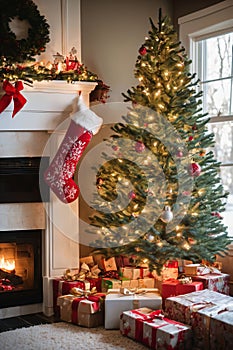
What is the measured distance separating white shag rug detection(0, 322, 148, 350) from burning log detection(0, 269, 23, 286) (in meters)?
0.56

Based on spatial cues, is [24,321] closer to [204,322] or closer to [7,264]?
[7,264]

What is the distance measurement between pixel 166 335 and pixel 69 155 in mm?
1631

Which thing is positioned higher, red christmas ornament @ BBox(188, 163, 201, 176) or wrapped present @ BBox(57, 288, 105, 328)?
red christmas ornament @ BBox(188, 163, 201, 176)

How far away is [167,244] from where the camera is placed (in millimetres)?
3998

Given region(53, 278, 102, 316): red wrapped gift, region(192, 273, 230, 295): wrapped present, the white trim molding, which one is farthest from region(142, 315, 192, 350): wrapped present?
the white trim molding

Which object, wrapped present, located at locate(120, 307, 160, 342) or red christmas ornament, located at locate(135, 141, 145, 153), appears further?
red christmas ornament, located at locate(135, 141, 145, 153)

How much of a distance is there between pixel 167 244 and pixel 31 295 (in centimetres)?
123

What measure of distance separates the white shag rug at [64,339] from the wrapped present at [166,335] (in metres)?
0.11

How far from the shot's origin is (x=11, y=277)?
14.1 ft

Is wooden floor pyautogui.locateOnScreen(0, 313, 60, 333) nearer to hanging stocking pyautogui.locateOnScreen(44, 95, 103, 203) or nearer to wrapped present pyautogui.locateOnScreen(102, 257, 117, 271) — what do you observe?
wrapped present pyautogui.locateOnScreen(102, 257, 117, 271)

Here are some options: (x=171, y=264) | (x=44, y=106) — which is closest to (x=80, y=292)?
(x=171, y=264)

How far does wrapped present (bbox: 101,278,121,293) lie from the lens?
13.6 ft

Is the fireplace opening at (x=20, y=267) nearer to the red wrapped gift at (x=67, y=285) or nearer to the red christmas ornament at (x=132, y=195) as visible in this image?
the red wrapped gift at (x=67, y=285)

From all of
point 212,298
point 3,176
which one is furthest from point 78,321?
point 3,176
